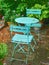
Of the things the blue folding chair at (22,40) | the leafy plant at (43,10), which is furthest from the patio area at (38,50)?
the leafy plant at (43,10)

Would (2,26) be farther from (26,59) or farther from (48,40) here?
(26,59)

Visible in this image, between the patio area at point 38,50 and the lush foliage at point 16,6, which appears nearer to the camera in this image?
the patio area at point 38,50

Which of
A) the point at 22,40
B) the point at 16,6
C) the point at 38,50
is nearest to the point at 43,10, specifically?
the point at 16,6

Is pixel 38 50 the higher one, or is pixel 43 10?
pixel 43 10

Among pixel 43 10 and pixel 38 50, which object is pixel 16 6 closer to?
pixel 43 10

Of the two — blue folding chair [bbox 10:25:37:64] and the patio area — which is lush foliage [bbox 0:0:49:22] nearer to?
the patio area

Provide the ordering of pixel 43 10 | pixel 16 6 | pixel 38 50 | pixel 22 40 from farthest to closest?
pixel 16 6, pixel 43 10, pixel 38 50, pixel 22 40

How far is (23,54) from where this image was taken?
17.6ft

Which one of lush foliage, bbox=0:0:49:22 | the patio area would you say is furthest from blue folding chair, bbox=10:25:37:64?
lush foliage, bbox=0:0:49:22

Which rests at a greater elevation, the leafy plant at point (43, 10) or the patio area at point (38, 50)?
the leafy plant at point (43, 10)

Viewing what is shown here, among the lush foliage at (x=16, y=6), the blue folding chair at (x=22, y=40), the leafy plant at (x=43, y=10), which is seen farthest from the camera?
the lush foliage at (x=16, y=6)

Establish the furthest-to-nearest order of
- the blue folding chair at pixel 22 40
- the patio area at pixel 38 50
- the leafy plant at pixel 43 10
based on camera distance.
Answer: the leafy plant at pixel 43 10
the patio area at pixel 38 50
the blue folding chair at pixel 22 40

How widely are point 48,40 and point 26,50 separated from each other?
101 cm

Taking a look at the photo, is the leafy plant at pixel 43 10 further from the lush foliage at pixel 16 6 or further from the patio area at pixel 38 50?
the patio area at pixel 38 50
